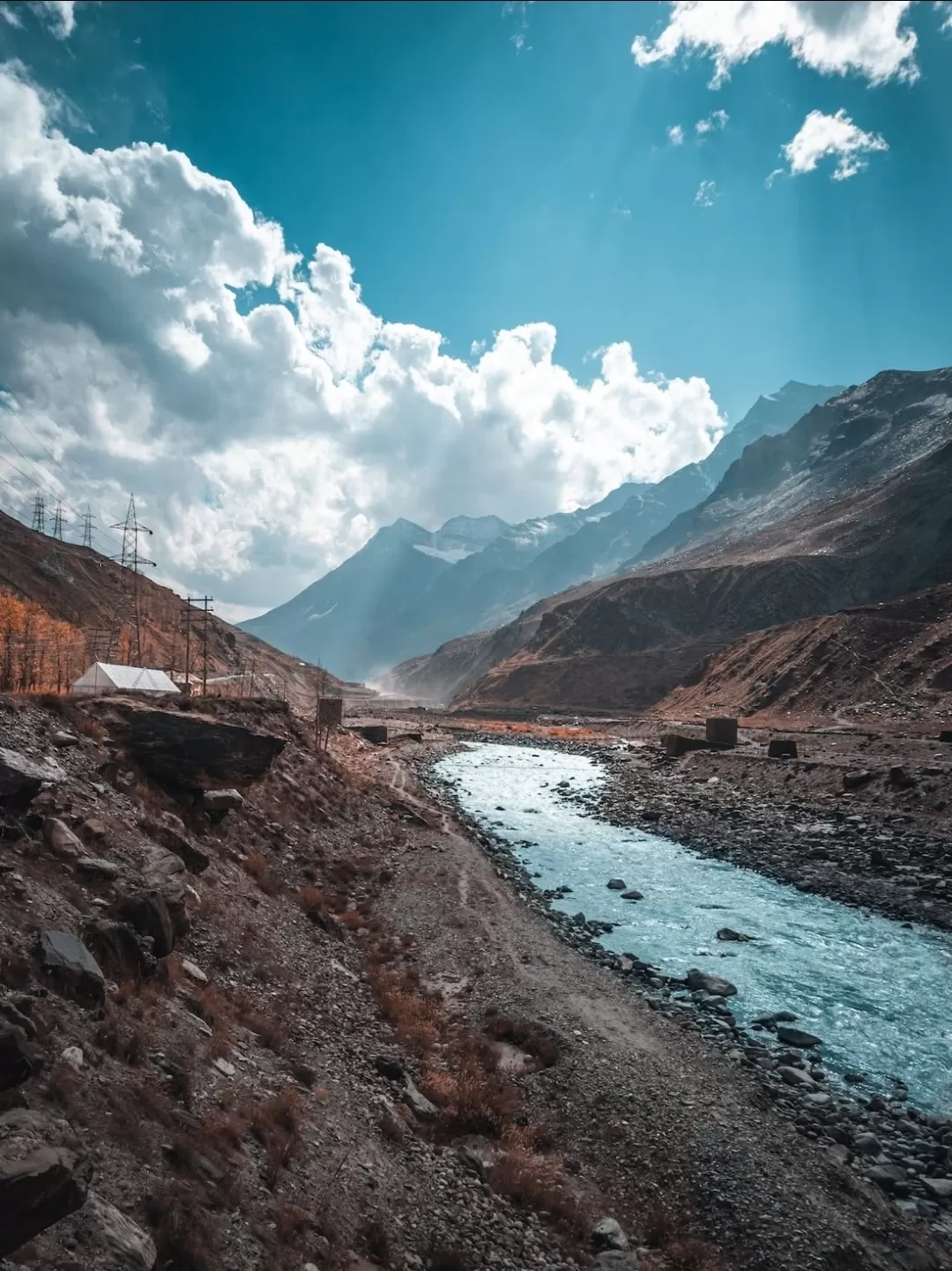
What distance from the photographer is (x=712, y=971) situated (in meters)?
21.5

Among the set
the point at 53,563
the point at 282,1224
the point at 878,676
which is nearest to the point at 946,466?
the point at 878,676

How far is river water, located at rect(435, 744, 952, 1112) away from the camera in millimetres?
17234

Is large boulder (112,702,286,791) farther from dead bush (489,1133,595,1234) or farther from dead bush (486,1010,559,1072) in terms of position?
dead bush (489,1133,595,1234)

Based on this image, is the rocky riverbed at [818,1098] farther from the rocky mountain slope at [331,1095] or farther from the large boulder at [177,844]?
the large boulder at [177,844]

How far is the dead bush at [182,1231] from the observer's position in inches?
273

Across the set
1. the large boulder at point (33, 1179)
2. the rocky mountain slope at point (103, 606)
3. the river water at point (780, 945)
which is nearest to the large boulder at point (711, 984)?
the river water at point (780, 945)

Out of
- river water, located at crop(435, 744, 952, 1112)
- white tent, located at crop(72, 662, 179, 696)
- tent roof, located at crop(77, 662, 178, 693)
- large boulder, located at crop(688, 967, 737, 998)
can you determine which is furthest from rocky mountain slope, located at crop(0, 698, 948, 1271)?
tent roof, located at crop(77, 662, 178, 693)

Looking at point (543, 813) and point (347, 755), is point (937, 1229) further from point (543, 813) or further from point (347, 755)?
point (347, 755)

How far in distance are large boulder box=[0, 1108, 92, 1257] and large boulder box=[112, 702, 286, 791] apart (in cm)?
1498

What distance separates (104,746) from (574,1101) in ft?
50.1

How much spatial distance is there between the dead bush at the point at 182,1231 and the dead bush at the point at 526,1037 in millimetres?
9048

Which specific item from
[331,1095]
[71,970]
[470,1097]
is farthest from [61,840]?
[470,1097]

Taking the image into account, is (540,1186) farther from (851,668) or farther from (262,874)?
(851,668)

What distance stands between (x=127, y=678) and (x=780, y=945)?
115ft
